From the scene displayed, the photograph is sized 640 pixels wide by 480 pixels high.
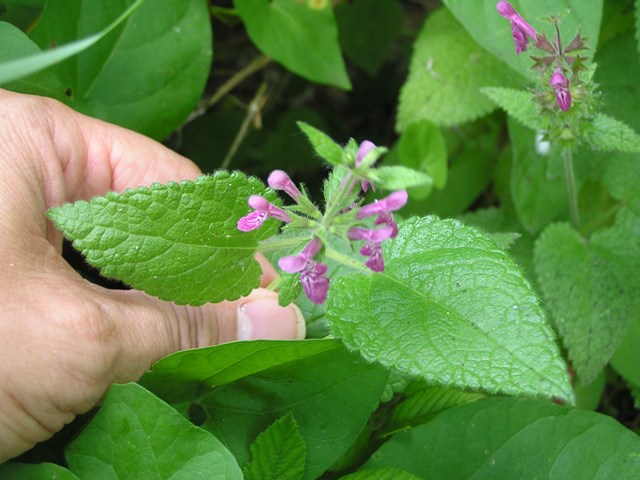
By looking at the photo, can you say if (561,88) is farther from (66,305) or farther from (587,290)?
(66,305)

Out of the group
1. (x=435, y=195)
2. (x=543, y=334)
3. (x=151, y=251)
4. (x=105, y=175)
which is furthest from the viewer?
(x=435, y=195)

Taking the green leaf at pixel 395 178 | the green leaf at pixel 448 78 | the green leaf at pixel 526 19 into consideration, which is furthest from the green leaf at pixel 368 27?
A: the green leaf at pixel 395 178

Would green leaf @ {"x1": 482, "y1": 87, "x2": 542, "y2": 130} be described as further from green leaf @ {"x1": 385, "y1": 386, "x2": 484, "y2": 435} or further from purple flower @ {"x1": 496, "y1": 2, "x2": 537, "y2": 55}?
green leaf @ {"x1": 385, "y1": 386, "x2": 484, "y2": 435}

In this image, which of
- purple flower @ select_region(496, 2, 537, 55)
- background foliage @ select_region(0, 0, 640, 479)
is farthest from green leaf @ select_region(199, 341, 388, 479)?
purple flower @ select_region(496, 2, 537, 55)

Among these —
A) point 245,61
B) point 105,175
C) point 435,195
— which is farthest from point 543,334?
point 245,61

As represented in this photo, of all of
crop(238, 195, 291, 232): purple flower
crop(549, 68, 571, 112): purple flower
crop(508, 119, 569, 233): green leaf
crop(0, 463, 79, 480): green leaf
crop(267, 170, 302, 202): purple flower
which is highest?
crop(549, 68, 571, 112): purple flower

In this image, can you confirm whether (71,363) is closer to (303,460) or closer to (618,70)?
(303,460)

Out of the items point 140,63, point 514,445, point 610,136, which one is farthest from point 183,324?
point 610,136
